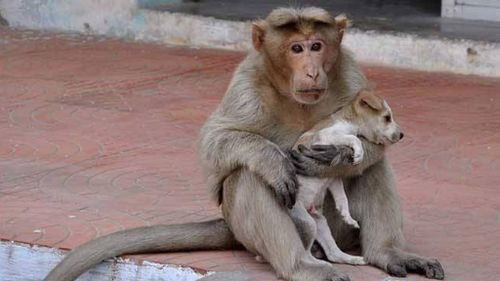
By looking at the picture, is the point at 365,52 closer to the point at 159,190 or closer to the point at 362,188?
the point at 159,190

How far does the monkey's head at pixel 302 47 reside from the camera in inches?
200

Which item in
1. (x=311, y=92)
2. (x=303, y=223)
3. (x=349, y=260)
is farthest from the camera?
(x=349, y=260)

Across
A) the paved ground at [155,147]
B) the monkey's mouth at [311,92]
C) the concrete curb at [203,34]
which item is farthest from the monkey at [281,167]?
the concrete curb at [203,34]

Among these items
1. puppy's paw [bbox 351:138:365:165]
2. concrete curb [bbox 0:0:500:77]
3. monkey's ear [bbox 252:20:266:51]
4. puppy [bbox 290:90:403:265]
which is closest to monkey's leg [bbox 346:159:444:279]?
puppy [bbox 290:90:403:265]

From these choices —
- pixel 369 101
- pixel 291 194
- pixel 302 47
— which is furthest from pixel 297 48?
pixel 291 194

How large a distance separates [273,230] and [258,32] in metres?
0.78

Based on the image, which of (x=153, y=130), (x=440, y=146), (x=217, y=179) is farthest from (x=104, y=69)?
(x=217, y=179)

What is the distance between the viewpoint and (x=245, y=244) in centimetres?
539

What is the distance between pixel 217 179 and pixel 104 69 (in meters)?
5.19

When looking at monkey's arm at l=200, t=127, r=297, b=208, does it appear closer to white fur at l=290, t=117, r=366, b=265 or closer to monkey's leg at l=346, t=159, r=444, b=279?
white fur at l=290, t=117, r=366, b=265

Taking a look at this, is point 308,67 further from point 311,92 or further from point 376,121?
point 376,121

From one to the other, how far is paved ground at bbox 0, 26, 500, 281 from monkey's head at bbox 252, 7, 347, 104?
84 cm

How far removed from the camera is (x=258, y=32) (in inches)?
207

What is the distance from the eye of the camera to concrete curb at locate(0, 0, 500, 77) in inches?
399
